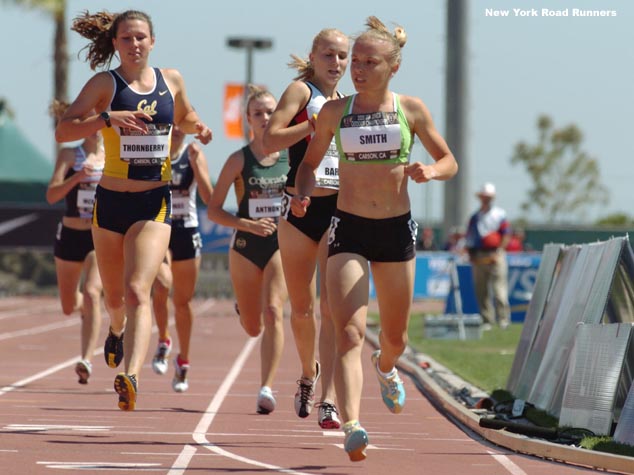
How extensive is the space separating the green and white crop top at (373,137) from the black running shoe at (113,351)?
10.3 feet

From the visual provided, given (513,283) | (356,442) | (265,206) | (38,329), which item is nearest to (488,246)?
(513,283)

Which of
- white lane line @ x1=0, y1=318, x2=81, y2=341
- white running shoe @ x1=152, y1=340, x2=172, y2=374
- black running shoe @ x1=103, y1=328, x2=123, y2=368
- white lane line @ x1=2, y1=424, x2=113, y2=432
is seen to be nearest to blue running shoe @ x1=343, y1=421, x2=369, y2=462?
white lane line @ x1=2, y1=424, x2=113, y2=432

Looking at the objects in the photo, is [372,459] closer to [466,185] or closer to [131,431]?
[131,431]

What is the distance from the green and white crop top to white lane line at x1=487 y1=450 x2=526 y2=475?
181cm

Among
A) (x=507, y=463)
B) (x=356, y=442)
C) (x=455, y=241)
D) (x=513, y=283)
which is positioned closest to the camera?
(x=356, y=442)

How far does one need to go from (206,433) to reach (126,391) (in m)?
1.07

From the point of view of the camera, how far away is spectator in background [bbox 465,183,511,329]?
2573cm

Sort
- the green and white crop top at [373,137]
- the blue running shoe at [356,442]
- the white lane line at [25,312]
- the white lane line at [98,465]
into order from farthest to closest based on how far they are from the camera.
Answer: the white lane line at [25,312], the green and white crop top at [373,137], the white lane line at [98,465], the blue running shoe at [356,442]

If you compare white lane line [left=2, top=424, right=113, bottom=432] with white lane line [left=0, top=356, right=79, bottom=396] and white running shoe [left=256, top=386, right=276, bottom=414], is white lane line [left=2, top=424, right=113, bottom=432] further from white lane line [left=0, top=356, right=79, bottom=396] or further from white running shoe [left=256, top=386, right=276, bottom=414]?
white lane line [left=0, top=356, right=79, bottom=396]

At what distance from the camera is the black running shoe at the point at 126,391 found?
9.59 metres

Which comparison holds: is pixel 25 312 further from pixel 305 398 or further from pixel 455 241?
pixel 305 398

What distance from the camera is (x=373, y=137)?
28.5 feet

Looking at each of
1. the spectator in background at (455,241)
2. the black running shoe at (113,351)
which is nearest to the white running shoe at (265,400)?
the black running shoe at (113,351)

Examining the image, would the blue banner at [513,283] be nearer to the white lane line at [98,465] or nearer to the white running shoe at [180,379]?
the white running shoe at [180,379]
